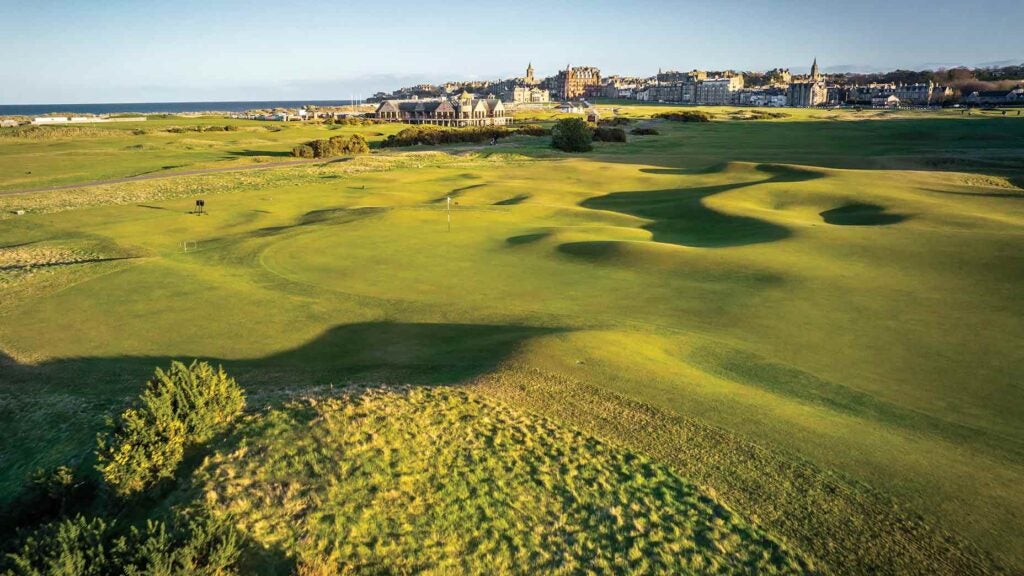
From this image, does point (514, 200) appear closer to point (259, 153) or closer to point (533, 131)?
point (259, 153)

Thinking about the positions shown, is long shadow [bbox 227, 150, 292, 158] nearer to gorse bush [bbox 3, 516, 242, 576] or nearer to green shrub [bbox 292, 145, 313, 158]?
A: green shrub [bbox 292, 145, 313, 158]

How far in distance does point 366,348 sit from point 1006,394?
22.6m

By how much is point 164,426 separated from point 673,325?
19676 millimetres

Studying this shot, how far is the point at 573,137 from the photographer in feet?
377

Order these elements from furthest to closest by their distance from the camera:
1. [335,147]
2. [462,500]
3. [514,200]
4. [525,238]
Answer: [335,147] < [514,200] < [525,238] < [462,500]

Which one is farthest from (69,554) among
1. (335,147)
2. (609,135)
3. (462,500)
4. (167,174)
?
(609,135)

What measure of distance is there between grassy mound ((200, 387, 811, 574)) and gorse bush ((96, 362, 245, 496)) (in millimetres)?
949

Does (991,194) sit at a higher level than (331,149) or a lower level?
lower

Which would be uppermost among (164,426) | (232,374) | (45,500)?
(164,426)

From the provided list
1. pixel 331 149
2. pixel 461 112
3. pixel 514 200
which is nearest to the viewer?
pixel 514 200

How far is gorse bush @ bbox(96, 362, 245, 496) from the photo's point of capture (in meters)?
15.1

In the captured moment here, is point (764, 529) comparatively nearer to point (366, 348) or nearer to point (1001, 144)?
point (366, 348)

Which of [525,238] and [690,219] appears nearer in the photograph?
[525,238]

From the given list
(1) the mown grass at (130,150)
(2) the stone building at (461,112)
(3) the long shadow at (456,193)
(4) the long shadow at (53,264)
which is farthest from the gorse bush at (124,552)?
(2) the stone building at (461,112)
